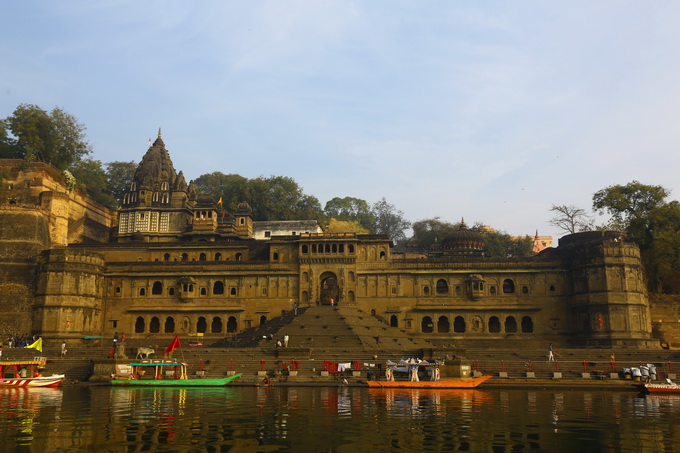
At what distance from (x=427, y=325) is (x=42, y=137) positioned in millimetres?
42892

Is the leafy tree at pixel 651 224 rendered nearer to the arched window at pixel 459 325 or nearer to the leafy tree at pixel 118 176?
the arched window at pixel 459 325

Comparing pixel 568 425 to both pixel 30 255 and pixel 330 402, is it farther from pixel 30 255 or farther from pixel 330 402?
pixel 30 255

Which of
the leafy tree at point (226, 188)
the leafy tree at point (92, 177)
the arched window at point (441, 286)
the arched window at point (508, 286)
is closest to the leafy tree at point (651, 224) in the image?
the arched window at point (508, 286)

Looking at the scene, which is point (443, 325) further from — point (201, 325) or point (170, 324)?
point (170, 324)

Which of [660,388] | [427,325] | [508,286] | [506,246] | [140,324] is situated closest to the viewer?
[660,388]

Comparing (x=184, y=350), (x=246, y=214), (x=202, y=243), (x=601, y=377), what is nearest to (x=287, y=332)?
(x=184, y=350)

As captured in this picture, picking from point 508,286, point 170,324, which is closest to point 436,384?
point 508,286

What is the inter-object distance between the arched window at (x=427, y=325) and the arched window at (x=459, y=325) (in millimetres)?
1923

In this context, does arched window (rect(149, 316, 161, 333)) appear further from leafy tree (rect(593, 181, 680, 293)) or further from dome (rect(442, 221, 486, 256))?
leafy tree (rect(593, 181, 680, 293))

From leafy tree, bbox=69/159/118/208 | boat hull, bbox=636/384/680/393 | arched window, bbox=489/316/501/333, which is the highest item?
leafy tree, bbox=69/159/118/208

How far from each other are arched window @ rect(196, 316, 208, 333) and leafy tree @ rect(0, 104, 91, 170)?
23.1m

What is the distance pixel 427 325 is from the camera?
54.3m

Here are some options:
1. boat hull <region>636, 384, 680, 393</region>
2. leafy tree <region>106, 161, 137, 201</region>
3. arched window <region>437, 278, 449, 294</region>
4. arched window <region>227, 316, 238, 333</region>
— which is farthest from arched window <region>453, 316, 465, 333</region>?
leafy tree <region>106, 161, 137, 201</region>

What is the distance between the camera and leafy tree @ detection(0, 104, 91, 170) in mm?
63062
